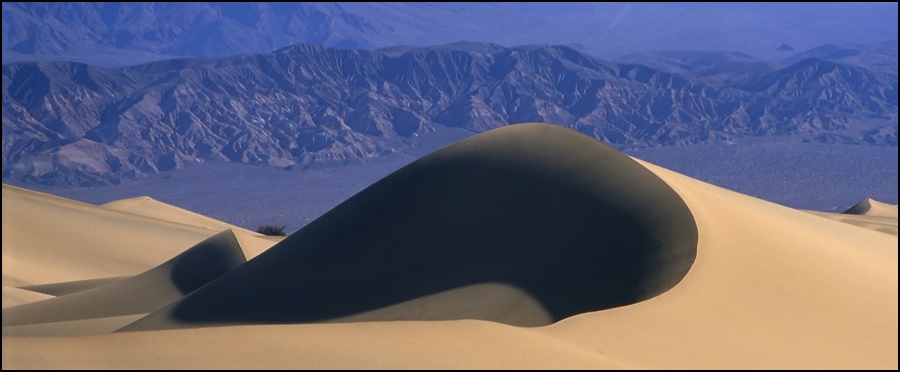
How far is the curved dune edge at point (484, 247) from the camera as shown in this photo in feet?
51.7

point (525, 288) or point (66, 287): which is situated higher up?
point (66, 287)

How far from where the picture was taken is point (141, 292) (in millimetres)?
26188

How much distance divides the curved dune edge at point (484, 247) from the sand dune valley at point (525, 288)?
36 millimetres

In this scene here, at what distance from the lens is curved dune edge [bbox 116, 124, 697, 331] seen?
15750 mm

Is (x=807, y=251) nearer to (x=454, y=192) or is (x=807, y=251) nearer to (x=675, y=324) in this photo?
(x=675, y=324)

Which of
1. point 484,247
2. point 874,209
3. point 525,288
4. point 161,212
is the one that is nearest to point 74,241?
point 484,247

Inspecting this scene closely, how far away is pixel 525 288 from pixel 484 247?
162 cm

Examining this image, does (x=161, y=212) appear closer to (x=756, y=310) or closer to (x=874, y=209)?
(x=874, y=209)

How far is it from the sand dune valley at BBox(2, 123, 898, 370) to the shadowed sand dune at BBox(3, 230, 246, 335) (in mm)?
106

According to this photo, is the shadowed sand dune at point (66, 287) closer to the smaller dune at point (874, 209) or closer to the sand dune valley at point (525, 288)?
the sand dune valley at point (525, 288)

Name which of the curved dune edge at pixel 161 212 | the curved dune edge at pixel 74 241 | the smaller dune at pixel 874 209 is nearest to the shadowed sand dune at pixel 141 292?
the curved dune edge at pixel 74 241

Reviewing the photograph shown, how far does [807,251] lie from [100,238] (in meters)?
28.5

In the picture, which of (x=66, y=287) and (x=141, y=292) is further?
(x=66, y=287)

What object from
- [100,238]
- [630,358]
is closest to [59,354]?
[630,358]
